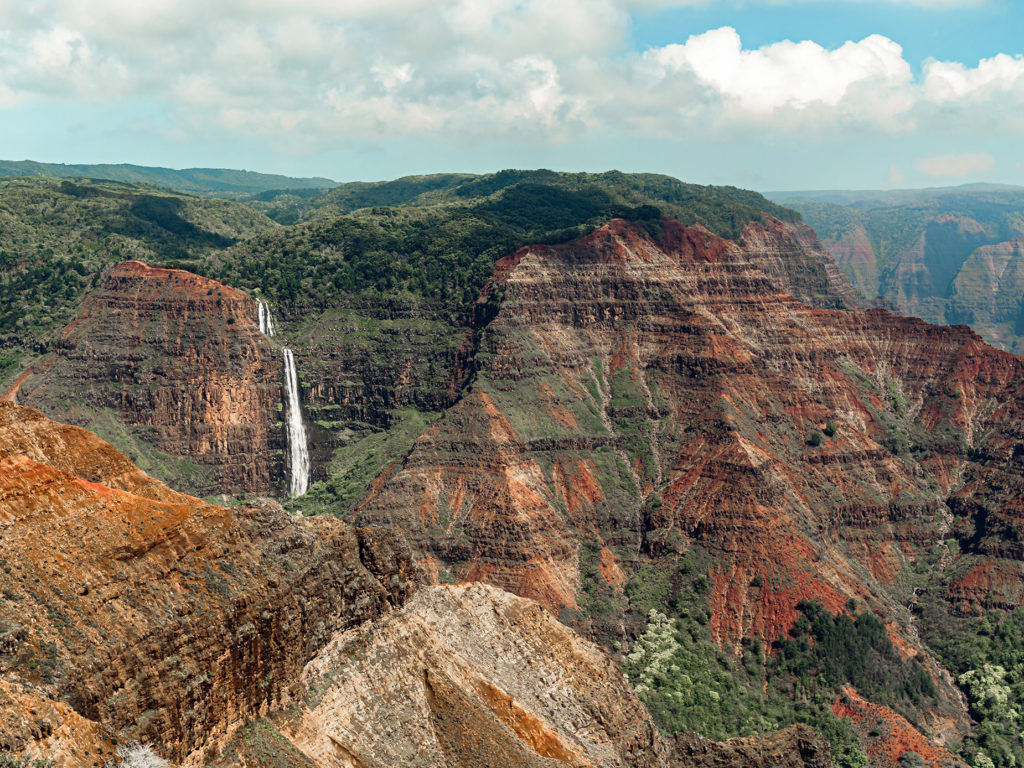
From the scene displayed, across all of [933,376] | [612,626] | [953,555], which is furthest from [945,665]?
[933,376]

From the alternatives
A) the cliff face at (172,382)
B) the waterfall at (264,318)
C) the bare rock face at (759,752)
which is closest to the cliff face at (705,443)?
the cliff face at (172,382)

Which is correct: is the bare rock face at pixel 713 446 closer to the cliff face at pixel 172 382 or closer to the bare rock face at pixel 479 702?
the cliff face at pixel 172 382

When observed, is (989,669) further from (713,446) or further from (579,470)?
(579,470)

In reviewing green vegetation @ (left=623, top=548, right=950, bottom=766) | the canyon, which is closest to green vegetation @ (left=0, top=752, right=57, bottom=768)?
the canyon

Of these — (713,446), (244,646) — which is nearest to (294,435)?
(713,446)

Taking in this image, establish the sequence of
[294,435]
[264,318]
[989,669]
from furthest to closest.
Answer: [264,318]
[294,435]
[989,669]

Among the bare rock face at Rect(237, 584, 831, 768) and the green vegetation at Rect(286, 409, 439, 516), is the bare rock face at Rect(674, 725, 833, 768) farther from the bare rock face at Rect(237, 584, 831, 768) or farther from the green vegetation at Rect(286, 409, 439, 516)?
the green vegetation at Rect(286, 409, 439, 516)

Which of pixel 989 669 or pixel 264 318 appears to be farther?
pixel 264 318
